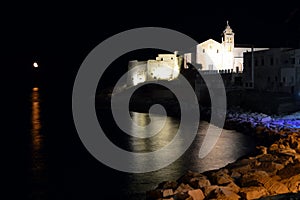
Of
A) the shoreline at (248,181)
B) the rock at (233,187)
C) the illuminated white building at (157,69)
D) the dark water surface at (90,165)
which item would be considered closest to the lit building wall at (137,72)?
the illuminated white building at (157,69)

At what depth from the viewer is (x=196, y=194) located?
9.26 meters

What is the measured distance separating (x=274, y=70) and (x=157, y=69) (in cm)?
2215

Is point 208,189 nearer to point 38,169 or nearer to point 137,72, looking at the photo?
point 38,169

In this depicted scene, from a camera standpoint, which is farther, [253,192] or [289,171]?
[289,171]

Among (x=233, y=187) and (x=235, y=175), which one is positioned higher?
(x=233, y=187)

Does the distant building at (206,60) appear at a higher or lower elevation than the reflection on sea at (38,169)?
higher

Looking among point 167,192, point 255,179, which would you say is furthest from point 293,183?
point 167,192

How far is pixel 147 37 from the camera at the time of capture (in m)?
75.7

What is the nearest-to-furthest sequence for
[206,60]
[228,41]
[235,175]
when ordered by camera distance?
[235,175], [228,41], [206,60]

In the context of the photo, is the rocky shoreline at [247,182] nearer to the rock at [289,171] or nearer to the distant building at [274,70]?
the rock at [289,171]

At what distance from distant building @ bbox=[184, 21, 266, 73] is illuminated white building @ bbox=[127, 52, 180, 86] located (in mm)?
5491

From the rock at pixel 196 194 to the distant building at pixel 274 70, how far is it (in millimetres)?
21198

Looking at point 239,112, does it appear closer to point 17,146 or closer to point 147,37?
point 17,146

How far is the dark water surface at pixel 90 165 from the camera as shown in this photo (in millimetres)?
12438
